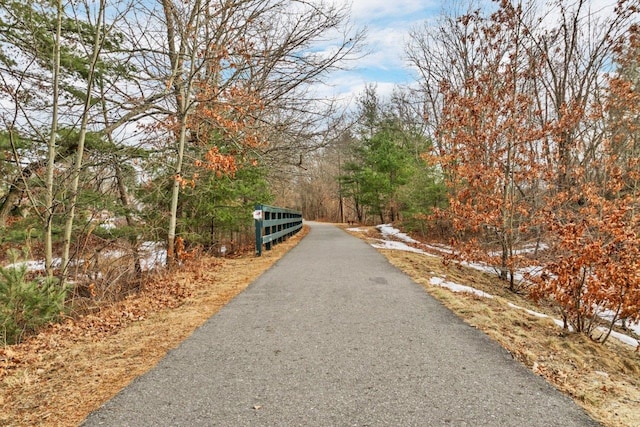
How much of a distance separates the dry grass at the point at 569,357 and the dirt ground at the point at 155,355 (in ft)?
0.04

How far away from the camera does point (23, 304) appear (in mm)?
4129

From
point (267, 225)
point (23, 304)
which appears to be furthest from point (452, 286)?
point (23, 304)

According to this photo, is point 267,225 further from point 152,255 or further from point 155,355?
point 155,355

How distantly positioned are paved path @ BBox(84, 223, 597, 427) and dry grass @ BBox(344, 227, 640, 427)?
17cm

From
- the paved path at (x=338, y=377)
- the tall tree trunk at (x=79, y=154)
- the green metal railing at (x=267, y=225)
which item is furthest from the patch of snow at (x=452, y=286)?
the tall tree trunk at (x=79, y=154)

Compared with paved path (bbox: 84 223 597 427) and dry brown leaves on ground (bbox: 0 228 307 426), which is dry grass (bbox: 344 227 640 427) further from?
dry brown leaves on ground (bbox: 0 228 307 426)

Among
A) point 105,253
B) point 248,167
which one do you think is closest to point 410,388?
point 105,253

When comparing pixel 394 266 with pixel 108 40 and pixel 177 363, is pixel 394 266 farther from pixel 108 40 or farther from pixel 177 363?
pixel 108 40

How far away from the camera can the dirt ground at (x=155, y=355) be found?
7.87ft

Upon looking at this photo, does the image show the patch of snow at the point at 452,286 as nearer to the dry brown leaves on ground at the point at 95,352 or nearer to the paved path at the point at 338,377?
the paved path at the point at 338,377

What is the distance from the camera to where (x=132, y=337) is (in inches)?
145

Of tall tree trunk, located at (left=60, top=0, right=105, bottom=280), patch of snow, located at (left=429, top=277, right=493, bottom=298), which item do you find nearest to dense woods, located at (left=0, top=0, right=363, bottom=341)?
Result: tall tree trunk, located at (left=60, top=0, right=105, bottom=280)

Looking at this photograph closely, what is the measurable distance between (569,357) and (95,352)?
4335 mm

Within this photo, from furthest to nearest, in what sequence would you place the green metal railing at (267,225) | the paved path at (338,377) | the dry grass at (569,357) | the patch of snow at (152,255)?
the green metal railing at (267,225) → the patch of snow at (152,255) → the dry grass at (569,357) → the paved path at (338,377)
